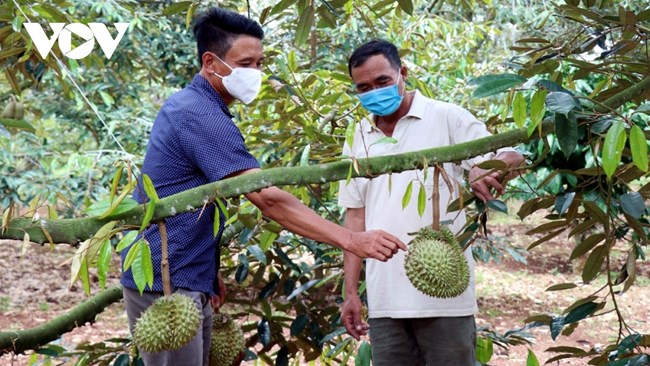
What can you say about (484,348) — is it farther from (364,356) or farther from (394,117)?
(394,117)

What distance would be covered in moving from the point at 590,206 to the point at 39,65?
7.30 ft

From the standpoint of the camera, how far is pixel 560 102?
1264 millimetres

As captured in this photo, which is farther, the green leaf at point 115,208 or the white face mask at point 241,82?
the white face mask at point 241,82

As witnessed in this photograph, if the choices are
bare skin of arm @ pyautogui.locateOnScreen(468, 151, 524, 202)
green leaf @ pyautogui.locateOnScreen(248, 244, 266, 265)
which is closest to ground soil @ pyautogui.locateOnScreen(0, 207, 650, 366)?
green leaf @ pyautogui.locateOnScreen(248, 244, 266, 265)

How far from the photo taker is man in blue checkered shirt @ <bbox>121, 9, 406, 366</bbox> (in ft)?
4.97

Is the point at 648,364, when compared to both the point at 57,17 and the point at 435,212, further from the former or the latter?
the point at 57,17

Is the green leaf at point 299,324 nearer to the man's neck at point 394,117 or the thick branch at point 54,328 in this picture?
the thick branch at point 54,328

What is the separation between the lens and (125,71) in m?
4.88

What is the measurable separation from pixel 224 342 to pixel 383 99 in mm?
777

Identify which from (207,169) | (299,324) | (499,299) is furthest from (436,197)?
(499,299)

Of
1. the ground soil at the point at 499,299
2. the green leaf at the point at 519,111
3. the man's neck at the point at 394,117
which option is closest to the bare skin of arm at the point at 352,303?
the man's neck at the point at 394,117

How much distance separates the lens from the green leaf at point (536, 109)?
4.14 ft

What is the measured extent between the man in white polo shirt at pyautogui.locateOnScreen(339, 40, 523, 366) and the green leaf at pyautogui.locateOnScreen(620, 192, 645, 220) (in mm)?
517

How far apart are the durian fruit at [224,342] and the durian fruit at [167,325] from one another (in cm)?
60
